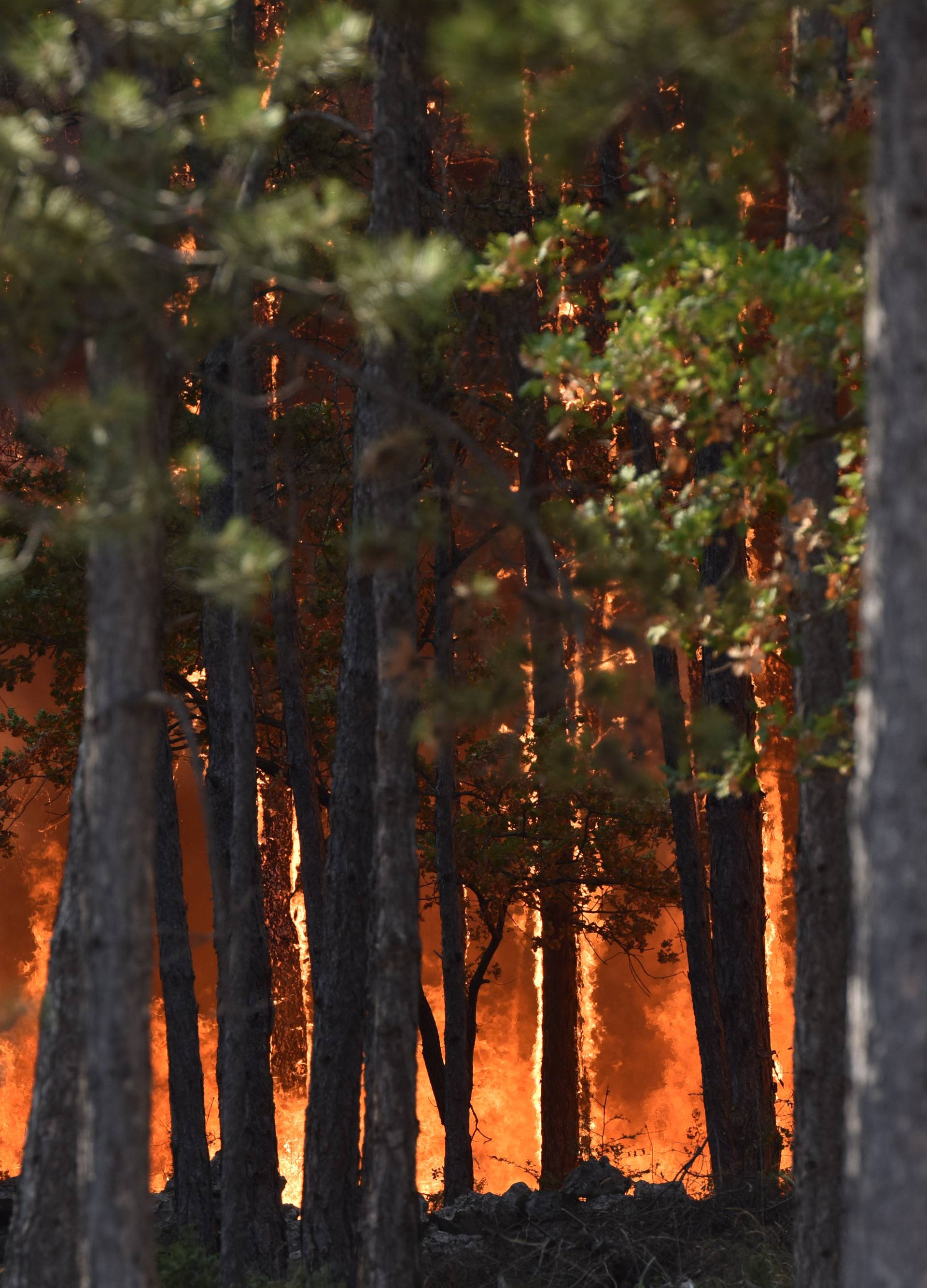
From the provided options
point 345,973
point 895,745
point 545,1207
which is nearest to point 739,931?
point 545,1207

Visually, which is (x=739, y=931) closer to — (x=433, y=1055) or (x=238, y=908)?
(x=433, y=1055)

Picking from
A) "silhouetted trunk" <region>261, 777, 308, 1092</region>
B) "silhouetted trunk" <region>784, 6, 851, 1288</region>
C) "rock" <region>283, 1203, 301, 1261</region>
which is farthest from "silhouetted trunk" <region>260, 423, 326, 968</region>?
"silhouetted trunk" <region>261, 777, 308, 1092</region>

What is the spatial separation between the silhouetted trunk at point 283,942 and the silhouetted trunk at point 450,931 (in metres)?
7.30

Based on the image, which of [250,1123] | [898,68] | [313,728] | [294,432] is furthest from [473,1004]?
[898,68]

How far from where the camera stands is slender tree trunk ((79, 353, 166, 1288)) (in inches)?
233

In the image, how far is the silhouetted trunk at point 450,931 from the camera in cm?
1416

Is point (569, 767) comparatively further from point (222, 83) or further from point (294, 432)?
point (294, 432)

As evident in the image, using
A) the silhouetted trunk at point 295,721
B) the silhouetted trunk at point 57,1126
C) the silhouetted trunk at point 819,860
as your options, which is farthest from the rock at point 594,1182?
the silhouetted trunk at point 57,1126

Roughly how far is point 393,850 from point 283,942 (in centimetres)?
1472

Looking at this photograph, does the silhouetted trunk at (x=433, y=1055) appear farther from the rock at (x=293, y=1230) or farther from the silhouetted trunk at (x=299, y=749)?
the silhouetted trunk at (x=299, y=749)

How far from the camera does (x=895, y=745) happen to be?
14.3 ft

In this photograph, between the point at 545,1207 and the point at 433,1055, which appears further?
the point at 433,1055

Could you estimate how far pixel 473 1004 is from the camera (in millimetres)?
19281

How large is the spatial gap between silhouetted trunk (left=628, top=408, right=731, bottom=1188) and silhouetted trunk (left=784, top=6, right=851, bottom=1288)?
203 inches
